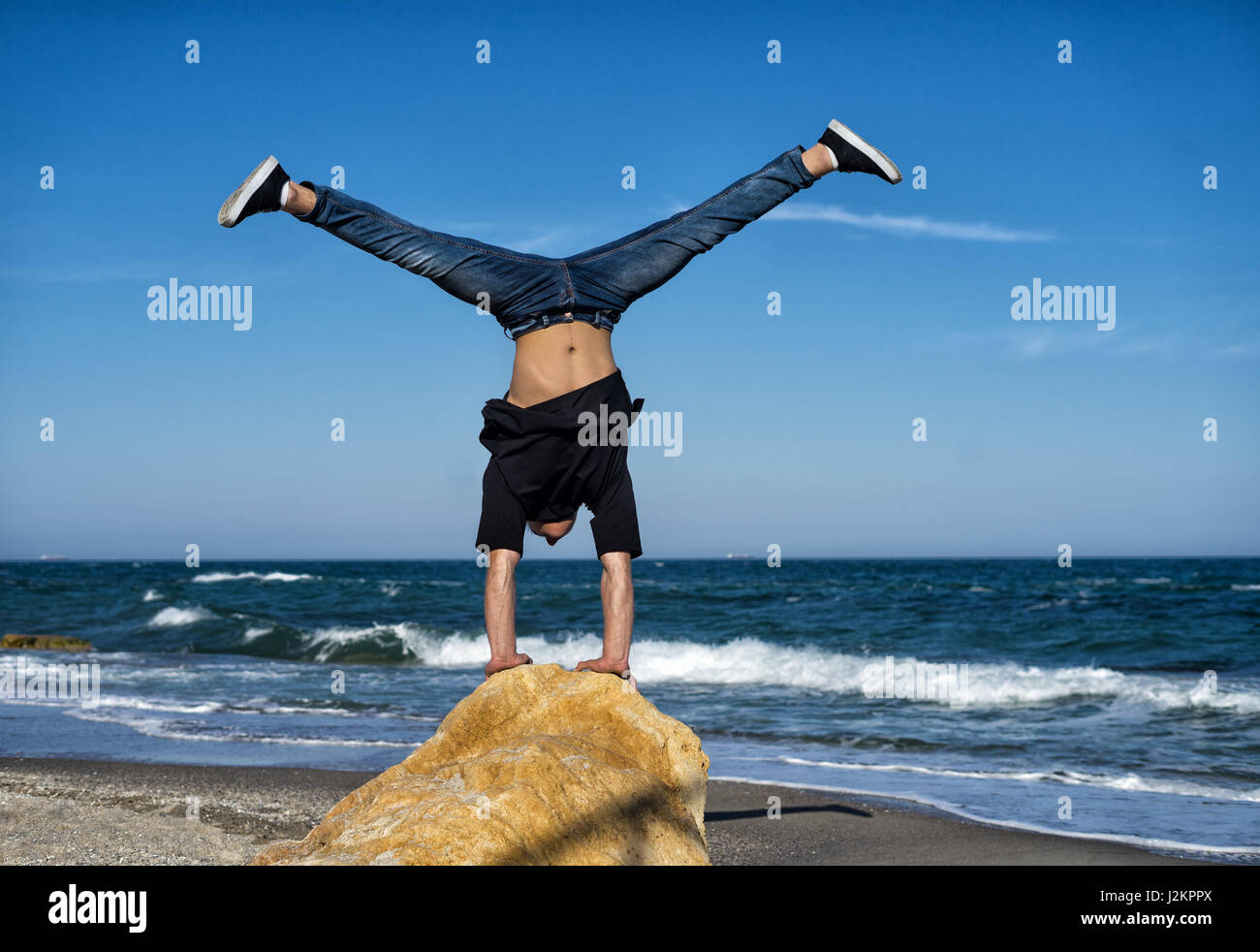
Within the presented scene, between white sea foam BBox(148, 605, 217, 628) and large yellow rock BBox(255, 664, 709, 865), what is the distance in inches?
1053

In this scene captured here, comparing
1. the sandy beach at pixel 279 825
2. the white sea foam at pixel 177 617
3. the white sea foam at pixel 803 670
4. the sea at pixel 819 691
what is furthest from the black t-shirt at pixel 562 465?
the white sea foam at pixel 177 617

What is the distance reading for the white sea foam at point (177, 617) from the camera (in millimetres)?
28797

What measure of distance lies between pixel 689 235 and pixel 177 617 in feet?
95.0

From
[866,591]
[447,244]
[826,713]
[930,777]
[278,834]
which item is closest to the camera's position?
[447,244]

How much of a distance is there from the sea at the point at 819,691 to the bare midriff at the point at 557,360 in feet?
18.9

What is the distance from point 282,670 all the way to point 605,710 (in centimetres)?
1721

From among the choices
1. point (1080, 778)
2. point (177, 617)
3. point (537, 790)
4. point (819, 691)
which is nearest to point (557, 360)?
point (537, 790)

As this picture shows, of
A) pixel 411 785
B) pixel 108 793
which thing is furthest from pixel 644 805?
Result: pixel 108 793

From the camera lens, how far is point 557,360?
171 inches

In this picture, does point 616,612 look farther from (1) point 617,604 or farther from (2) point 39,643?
(2) point 39,643

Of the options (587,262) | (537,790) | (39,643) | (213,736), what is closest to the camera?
(537,790)

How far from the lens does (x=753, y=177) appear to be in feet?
14.3

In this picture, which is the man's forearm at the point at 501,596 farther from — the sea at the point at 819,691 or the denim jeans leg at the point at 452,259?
the sea at the point at 819,691
